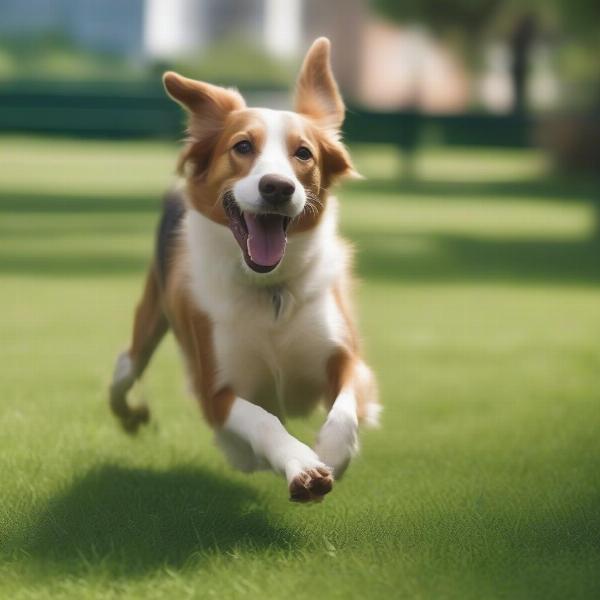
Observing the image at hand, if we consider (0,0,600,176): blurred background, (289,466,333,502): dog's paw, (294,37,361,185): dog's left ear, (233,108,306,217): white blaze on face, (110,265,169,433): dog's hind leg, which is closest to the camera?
(289,466,333,502): dog's paw

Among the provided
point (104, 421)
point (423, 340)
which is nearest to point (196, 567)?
point (104, 421)

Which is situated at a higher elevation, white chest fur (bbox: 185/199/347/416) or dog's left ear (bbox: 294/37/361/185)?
dog's left ear (bbox: 294/37/361/185)

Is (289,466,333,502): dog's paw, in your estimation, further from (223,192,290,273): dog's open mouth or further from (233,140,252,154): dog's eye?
(233,140,252,154): dog's eye

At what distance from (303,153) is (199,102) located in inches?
19.7

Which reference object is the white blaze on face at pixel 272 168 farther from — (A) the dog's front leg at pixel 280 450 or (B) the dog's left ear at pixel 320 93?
(A) the dog's front leg at pixel 280 450

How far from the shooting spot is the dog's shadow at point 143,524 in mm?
4922

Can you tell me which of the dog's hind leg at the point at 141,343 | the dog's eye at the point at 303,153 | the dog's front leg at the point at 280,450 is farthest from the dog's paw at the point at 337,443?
the dog's hind leg at the point at 141,343

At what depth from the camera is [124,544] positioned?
5.07m

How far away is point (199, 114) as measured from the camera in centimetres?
585

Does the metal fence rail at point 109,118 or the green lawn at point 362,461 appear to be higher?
the green lawn at point 362,461

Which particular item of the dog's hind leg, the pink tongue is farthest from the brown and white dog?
the dog's hind leg

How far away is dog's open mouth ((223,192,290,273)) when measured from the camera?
5574 millimetres

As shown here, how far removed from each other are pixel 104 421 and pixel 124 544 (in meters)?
2.50

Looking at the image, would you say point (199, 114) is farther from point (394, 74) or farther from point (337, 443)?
point (394, 74)
